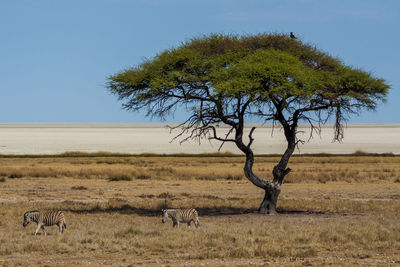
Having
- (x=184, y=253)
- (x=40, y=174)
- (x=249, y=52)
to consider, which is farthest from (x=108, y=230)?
(x=40, y=174)

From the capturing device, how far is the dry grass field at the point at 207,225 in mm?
17891

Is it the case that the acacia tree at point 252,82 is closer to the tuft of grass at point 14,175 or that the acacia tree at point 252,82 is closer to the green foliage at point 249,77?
the green foliage at point 249,77

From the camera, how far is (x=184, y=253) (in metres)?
18.4

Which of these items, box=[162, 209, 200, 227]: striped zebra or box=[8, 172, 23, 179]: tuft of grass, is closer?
box=[162, 209, 200, 227]: striped zebra

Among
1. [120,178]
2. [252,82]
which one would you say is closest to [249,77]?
[252,82]

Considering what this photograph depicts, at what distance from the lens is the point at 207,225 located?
967 inches

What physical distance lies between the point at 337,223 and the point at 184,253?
8.73 metres

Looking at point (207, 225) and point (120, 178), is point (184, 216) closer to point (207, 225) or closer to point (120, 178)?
point (207, 225)

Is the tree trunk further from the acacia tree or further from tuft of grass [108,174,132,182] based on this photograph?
tuft of grass [108,174,132,182]

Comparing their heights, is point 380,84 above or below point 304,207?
above

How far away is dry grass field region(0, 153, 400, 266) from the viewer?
17.9 meters

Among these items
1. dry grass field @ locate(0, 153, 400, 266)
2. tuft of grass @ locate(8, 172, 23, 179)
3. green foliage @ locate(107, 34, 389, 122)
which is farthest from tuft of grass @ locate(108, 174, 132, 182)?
green foliage @ locate(107, 34, 389, 122)

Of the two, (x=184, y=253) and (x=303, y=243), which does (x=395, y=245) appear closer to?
(x=303, y=243)

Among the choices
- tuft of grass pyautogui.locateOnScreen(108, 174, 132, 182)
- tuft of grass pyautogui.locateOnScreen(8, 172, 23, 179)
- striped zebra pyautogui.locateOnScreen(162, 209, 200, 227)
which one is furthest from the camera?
tuft of grass pyautogui.locateOnScreen(8, 172, 23, 179)
